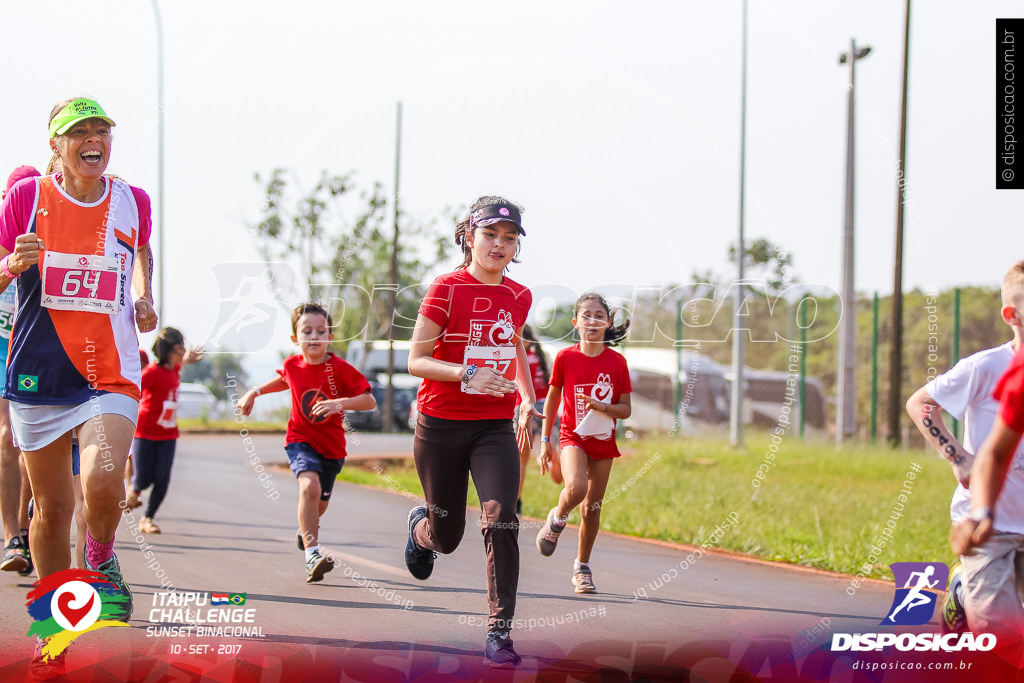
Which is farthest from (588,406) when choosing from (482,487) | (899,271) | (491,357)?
(899,271)

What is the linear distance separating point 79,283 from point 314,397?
279cm

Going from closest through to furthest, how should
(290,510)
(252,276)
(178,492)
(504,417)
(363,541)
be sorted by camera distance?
(504,417), (252,276), (363,541), (290,510), (178,492)

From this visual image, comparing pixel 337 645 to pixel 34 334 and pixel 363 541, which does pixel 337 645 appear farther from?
pixel 363 541

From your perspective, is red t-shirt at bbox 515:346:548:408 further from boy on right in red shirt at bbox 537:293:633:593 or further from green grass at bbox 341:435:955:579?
boy on right in red shirt at bbox 537:293:633:593

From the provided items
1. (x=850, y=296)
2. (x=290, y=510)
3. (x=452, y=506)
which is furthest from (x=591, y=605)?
(x=850, y=296)

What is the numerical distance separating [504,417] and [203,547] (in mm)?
4398

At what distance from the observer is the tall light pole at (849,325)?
17062 millimetres

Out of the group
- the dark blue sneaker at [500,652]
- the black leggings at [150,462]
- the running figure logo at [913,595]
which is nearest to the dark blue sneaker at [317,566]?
the dark blue sneaker at [500,652]

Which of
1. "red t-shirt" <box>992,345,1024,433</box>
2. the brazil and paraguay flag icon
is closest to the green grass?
"red t-shirt" <box>992,345,1024,433</box>

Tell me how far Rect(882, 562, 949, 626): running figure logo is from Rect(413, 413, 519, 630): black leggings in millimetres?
1964

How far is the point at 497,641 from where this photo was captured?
15.1 ft

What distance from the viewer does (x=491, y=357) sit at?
501cm

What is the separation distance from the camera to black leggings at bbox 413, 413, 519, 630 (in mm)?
4688

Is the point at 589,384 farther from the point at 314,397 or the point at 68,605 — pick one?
the point at 68,605
